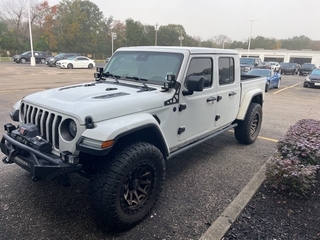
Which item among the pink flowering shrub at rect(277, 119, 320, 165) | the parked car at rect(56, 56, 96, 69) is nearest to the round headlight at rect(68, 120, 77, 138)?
the pink flowering shrub at rect(277, 119, 320, 165)

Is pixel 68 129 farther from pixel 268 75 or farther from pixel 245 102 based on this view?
pixel 268 75

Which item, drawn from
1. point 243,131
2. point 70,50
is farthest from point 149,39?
point 243,131

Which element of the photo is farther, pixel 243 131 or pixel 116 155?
pixel 243 131

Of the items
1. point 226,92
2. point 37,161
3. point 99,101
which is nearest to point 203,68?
point 226,92

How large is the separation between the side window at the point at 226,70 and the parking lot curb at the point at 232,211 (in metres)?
1.71

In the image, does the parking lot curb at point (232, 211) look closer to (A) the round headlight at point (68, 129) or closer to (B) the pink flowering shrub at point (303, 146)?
(B) the pink flowering shrub at point (303, 146)

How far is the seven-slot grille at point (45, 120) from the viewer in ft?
9.41

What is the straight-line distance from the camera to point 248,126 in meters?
5.63

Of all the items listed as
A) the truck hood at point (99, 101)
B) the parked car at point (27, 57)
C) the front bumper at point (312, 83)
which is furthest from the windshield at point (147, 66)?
the parked car at point (27, 57)

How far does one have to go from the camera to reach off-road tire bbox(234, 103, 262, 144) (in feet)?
18.4

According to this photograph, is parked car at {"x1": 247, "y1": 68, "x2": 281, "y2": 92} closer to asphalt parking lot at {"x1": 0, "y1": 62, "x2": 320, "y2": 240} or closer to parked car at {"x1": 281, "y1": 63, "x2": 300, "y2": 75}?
asphalt parking lot at {"x1": 0, "y1": 62, "x2": 320, "y2": 240}

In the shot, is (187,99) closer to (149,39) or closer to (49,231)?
(49,231)

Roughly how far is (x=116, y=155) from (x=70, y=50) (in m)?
63.7

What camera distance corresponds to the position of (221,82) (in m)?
4.63
